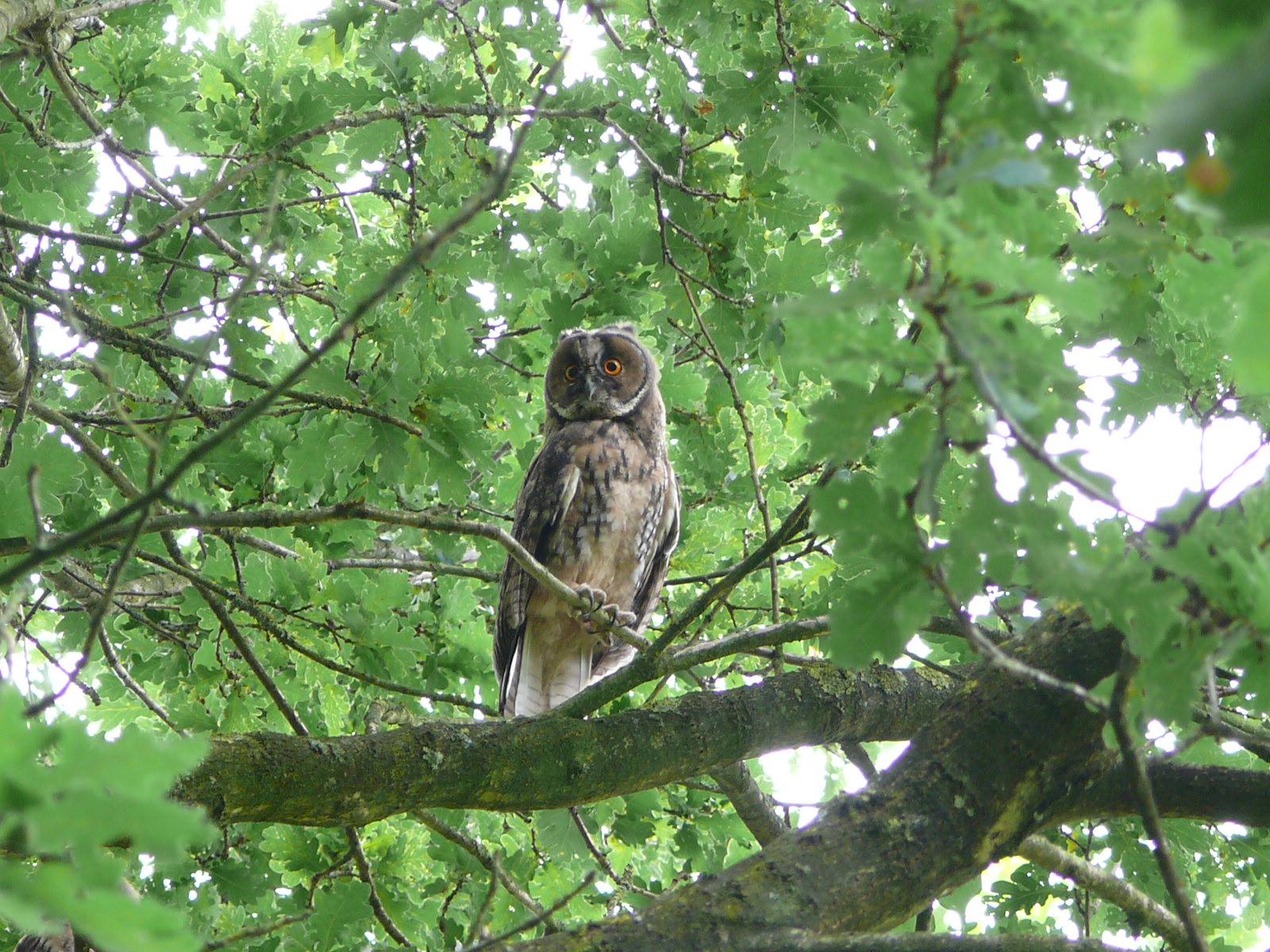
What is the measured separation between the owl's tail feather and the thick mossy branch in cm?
227

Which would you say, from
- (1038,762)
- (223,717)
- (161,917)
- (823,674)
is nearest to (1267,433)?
(1038,762)

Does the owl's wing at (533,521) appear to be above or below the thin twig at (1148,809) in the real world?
above

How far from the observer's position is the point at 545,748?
2.92 meters

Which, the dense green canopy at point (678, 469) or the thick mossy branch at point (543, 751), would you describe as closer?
the dense green canopy at point (678, 469)

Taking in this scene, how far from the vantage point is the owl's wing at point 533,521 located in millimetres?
5266

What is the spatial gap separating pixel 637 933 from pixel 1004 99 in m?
1.59

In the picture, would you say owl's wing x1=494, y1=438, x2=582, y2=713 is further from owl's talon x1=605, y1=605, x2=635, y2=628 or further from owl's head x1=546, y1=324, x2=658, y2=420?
owl's talon x1=605, y1=605, x2=635, y2=628

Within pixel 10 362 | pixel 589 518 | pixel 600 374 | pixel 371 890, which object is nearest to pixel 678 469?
pixel 589 518

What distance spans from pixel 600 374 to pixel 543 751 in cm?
297

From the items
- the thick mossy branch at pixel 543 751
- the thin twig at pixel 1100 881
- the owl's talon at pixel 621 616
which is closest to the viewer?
the thick mossy branch at pixel 543 751

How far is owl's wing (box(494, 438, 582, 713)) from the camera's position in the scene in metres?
5.27

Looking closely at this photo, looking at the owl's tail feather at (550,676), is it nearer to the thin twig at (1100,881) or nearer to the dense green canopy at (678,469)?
the dense green canopy at (678,469)

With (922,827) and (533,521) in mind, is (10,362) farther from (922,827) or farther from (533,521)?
(922,827)

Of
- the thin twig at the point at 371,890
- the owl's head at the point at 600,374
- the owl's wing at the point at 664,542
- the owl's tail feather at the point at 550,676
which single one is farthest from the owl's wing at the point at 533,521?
the thin twig at the point at 371,890
